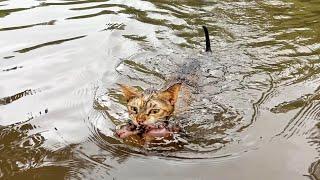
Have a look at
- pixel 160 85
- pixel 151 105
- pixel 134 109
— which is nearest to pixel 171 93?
pixel 151 105

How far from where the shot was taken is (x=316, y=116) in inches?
215

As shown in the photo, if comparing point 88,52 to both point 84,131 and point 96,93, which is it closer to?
point 96,93

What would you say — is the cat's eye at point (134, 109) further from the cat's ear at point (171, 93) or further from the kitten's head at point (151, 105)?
the cat's ear at point (171, 93)

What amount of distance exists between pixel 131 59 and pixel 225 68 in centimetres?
133

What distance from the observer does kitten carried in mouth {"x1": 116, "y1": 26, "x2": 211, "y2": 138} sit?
491cm

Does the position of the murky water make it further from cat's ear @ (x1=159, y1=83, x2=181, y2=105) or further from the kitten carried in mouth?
cat's ear @ (x1=159, y1=83, x2=181, y2=105)

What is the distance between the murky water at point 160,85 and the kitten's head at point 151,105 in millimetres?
247

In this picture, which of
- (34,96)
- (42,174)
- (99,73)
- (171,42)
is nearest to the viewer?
(42,174)

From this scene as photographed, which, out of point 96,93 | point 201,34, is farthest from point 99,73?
point 201,34

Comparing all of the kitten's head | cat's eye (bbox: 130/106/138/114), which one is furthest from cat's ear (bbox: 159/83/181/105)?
cat's eye (bbox: 130/106/138/114)

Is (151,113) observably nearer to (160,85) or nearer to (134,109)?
(134,109)

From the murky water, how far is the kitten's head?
0.25m

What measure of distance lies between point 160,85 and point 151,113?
5.26 ft

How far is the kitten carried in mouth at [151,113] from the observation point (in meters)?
4.91
